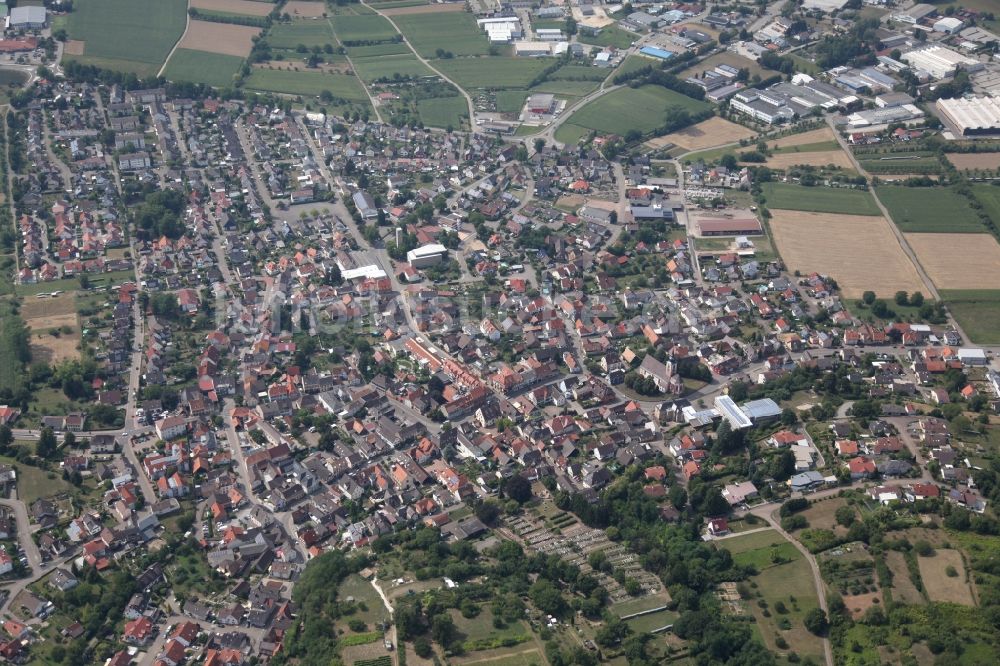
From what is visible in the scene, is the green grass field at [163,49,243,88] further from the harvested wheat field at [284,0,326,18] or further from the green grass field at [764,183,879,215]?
the green grass field at [764,183,879,215]

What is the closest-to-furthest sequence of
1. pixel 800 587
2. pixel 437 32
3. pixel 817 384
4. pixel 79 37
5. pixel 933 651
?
pixel 933 651
pixel 800 587
pixel 817 384
pixel 79 37
pixel 437 32

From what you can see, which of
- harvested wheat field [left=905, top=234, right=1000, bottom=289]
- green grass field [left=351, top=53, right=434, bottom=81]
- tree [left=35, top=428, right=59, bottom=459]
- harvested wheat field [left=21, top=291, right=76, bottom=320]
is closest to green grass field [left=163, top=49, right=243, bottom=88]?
green grass field [left=351, top=53, right=434, bottom=81]

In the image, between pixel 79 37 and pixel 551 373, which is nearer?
pixel 551 373

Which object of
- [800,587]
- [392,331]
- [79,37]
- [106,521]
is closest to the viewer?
[800,587]

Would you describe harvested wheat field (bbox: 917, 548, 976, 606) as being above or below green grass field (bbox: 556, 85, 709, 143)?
above

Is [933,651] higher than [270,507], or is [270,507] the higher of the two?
[933,651]

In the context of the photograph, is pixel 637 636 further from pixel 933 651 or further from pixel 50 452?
pixel 50 452

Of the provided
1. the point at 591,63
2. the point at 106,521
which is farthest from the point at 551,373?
the point at 591,63

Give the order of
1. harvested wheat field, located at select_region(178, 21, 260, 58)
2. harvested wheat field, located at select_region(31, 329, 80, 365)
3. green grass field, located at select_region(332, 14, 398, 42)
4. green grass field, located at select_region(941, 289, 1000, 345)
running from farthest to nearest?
green grass field, located at select_region(332, 14, 398, 42)
harvested wheat field, located at select_region(178, 21, 260, 58)
green grass field, located at select_region(941, 289, 1000, 345)
harvested wheat field, located at select_region(31, 329, 80, 365)
